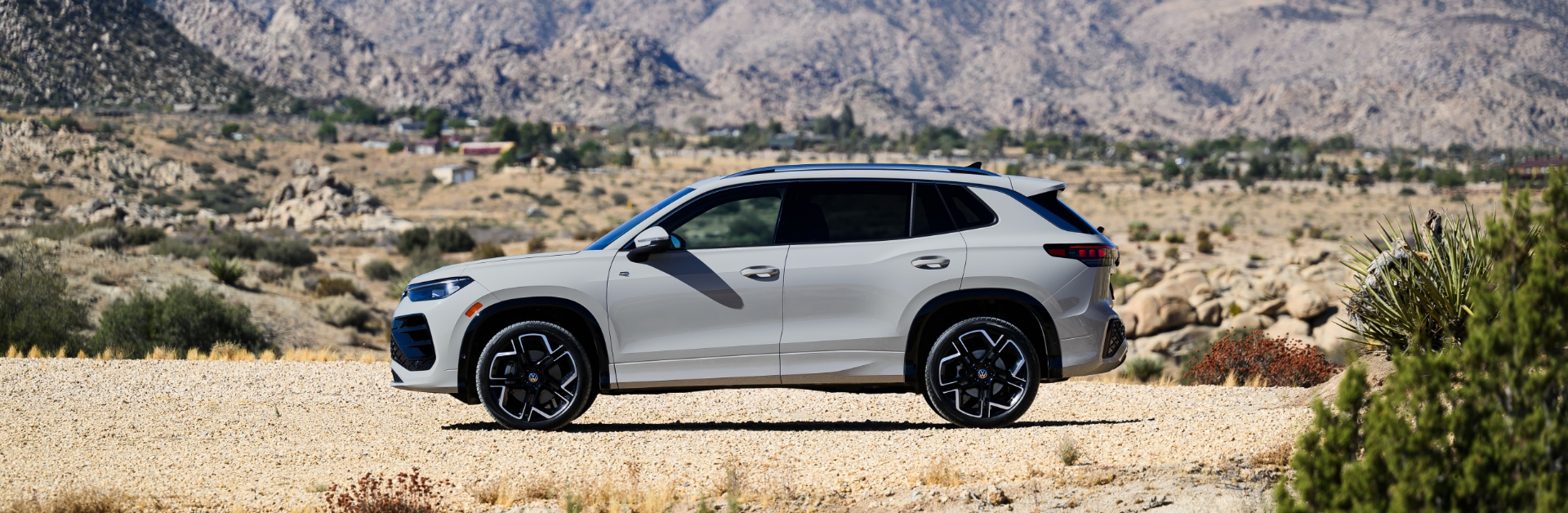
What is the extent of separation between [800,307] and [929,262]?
0.91 metres

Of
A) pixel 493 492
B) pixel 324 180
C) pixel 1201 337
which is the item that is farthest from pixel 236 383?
pixel 324 180

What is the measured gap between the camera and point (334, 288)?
3025 centimetres

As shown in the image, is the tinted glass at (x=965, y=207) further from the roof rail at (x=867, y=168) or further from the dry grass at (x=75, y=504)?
the dry grass at (x=75, y=504)

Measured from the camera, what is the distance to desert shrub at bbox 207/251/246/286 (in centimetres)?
2777

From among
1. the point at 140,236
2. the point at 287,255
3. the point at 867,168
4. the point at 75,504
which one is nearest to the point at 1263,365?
the point at 867,168

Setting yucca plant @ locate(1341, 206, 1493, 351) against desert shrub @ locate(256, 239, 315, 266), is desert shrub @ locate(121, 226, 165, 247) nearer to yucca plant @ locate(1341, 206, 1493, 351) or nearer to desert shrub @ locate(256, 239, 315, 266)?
desert shrub @ locate(256, 239, 315, 266)

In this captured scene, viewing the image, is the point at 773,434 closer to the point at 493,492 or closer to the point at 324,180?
the point at 493,492

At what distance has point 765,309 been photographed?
7.84 metres

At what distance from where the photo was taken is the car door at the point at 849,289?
7852 millimetres

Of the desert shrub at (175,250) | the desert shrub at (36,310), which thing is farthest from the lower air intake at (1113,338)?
the desert shrub at (175,250)

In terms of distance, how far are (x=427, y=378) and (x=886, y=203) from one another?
341 centimetres

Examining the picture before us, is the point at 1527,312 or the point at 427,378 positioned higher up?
the point at 1527,312

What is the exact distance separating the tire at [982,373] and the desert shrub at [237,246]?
33257mm

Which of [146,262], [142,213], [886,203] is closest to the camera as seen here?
[886,203]
